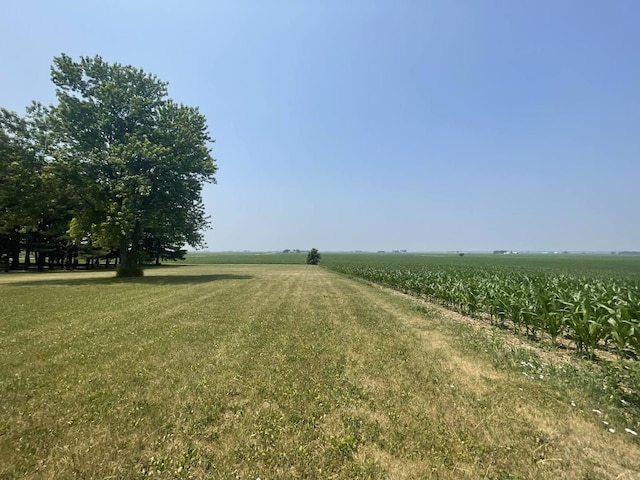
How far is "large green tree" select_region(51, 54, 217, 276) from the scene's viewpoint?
24.1m

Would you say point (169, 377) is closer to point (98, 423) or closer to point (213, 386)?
point (213, 386)

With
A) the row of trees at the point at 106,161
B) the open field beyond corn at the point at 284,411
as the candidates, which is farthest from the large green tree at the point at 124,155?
the open field beyond corn at the point at 284,411

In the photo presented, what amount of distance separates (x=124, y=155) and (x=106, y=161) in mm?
2296

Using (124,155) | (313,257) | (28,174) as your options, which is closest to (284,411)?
(124,155)

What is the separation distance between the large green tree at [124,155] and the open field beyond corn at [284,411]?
59.0 feet

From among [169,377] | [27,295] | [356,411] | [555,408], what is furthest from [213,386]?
[27,295]

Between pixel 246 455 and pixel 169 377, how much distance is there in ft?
9.84

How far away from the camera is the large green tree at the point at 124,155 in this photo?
24.1 meters

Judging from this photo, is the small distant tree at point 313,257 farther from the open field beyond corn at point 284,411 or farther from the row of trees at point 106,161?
the open field beyond corn at point 284,411

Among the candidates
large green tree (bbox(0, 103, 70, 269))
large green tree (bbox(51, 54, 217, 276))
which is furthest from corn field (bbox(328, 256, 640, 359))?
large green tree (bbox(0, 103, 70, 269))

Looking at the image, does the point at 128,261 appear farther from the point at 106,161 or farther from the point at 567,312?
the point at 567,312

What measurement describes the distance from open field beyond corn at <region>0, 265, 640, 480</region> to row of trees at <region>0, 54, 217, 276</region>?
60.4 ft

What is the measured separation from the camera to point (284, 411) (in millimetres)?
4562

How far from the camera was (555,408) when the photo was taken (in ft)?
15.6
